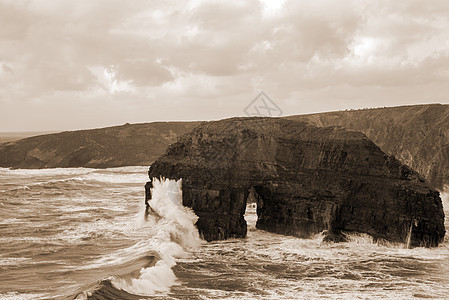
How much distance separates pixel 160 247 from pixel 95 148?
6579 centimetres

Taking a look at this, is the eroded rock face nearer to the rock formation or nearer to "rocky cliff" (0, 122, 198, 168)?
the rock formation

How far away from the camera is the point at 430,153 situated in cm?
4925

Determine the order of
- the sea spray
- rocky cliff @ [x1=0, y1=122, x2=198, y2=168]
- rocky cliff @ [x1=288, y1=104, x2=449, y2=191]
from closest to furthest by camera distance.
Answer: the sea spray → rocky cliff @ [x1=288, y1=104, x2=449, y2=191] → rocky cliff @ [x1=0, y1=122, x2=198, y2=168]

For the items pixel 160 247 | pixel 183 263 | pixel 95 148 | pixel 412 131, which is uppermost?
pixel 412 131

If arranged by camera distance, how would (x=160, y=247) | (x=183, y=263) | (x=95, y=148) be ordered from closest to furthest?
1. (x=183, y=263)
2. (x=160, y=247)
3. (x=95, y=148)

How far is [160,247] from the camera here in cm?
1872

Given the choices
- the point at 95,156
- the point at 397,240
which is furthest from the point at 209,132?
the point at 95,156

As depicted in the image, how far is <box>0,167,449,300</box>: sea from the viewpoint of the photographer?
1372cm

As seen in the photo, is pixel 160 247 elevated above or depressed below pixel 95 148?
A: below

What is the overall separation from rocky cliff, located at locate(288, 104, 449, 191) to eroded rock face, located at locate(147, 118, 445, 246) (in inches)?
1001

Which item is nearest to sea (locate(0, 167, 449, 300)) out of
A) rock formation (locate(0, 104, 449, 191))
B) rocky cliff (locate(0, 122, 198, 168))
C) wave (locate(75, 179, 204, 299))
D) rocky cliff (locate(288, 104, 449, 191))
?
wave (locate(75, 179, 204, 299))

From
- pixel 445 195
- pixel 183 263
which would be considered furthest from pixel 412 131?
pixel 183 263

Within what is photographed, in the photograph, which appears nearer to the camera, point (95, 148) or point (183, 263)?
point (183, 263)

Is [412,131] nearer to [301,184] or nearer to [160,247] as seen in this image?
[301,184]
